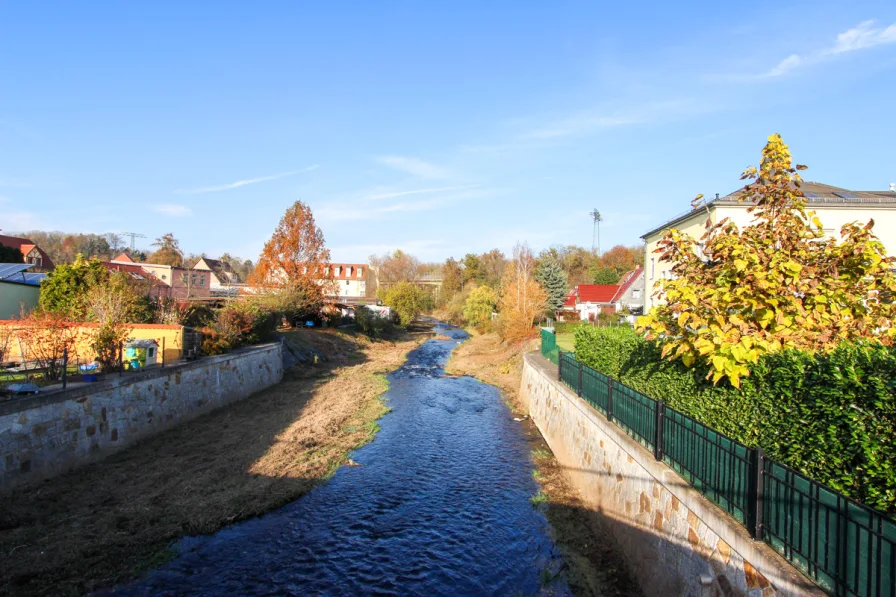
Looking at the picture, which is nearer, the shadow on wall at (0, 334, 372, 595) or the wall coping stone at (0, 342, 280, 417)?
the shadow on wall at (0, 334, 372, 595)

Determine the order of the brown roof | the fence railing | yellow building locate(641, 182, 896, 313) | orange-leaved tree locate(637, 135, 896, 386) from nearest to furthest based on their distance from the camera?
the fence railing
orange-leaved tree locate(637, 135, 896, 386)
yellow building locate(641, 182, 896, 313)
the brown roof

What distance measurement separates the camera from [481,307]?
198 ft

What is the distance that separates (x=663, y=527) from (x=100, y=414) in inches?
504

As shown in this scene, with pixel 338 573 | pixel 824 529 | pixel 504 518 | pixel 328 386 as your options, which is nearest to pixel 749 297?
pixel 824 529

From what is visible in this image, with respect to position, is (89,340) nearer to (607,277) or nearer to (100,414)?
(100,414)

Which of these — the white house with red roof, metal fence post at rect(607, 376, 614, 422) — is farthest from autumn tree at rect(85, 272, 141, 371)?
the white house with red roof

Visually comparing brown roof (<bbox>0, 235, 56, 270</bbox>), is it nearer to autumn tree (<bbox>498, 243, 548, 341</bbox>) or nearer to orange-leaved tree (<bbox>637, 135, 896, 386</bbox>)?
autumn tree (<bbox>498, 243, 548, 341</bbox>)

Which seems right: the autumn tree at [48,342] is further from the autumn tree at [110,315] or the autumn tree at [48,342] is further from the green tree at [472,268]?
the green tree at [472,268]

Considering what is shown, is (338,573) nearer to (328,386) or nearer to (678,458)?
(678,458)

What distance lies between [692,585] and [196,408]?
16.3 meters

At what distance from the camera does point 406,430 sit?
17219 mm

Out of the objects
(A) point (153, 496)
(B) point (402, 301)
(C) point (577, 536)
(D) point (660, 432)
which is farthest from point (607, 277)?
(A) point (153, 496)

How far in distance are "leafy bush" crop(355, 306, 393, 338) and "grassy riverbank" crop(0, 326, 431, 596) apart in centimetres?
2798

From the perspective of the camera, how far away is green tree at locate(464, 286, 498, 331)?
2281 inches
